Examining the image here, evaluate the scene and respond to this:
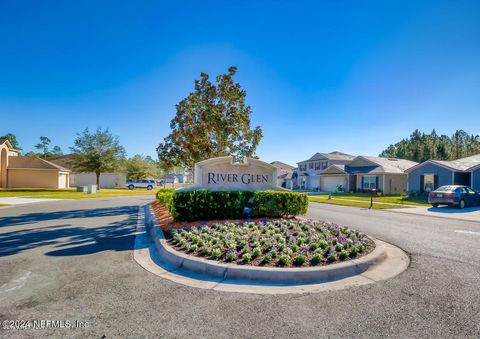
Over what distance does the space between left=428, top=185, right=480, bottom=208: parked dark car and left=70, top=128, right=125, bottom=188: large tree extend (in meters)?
38.9

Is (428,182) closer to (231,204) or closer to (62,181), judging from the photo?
(231,204)

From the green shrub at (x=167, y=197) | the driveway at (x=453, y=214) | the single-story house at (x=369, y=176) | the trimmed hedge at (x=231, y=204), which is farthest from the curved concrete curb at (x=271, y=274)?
the single-story house at (x=369, y=176)

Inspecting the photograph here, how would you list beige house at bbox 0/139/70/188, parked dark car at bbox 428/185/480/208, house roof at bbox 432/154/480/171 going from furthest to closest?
beige house at bbox 0/139/70/188 < house roof at bbox 432/154/480/171 < parked dark car at bbox 428/185/480/208

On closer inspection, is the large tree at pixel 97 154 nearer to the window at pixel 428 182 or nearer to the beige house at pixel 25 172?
the beige house at pixel 25 172

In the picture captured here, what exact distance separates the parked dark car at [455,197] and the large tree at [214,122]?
486 inches

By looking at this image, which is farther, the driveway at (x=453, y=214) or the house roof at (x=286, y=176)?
the house roof at (x=286, y=176)

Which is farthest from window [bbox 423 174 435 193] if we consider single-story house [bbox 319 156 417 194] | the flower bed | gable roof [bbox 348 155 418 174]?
the flower bed

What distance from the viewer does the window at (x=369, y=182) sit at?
3087 centimetres

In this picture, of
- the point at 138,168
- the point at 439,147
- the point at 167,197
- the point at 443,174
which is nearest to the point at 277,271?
the point at 167,197

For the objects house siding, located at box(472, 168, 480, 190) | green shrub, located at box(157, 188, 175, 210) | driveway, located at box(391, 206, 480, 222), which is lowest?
driveway, located at box(391, 206, 480, 222)

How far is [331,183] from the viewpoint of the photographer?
37531 millimetres

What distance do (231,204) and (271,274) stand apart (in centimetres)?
442

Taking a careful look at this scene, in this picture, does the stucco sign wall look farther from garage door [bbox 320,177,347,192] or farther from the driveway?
garage door [bbox 320,177,347,192]

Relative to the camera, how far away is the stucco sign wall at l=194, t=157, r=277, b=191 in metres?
9.44
